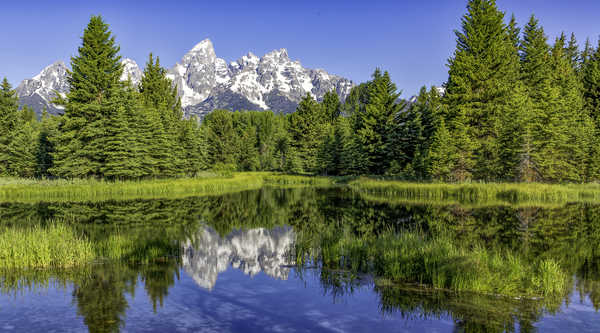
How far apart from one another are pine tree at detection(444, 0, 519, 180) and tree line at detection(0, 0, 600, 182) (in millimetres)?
129

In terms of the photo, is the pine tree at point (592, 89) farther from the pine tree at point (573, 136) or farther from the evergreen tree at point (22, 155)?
the evergreen tree at point (22, 155)

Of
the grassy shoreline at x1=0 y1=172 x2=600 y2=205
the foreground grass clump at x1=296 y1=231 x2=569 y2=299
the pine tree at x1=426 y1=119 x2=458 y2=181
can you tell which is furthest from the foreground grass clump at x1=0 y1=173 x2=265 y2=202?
the foreground grass clump at x1=296 y1=231 x2=569 y2=299

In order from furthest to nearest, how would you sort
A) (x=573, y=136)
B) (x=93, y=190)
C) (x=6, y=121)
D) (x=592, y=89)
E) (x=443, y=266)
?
(x=6, y=121), (x=592, y=89), (x=573, y=136), (x=93, y=190), (x=443, y=266)

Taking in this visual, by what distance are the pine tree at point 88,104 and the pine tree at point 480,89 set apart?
1467 inches

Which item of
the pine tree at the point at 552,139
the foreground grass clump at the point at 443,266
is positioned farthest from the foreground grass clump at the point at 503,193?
the foreground grass clump at the point at 443,266

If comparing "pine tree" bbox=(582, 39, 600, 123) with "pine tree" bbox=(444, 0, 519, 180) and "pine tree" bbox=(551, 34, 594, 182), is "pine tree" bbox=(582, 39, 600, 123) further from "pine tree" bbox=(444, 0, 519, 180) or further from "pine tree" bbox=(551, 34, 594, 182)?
"pine tree" bbox=(444, 0, 519, 180)

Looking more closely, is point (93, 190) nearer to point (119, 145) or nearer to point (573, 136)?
point (119, 145)

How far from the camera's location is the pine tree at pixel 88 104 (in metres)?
39.6

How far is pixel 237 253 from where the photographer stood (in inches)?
575

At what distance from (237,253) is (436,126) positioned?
38.2m

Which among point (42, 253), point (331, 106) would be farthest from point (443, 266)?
point (331, 106)

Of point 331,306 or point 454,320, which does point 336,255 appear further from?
point 454,320

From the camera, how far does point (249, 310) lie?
28.8ft

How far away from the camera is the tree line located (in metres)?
38.2
